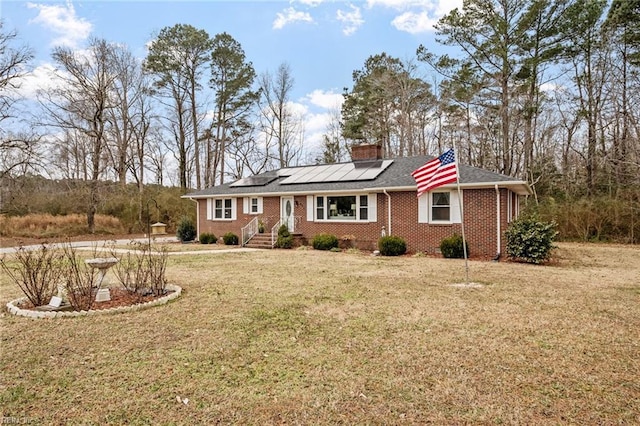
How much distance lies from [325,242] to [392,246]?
9.48 feet

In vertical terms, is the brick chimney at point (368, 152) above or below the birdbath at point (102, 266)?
above

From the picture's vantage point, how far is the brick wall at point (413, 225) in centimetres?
1240

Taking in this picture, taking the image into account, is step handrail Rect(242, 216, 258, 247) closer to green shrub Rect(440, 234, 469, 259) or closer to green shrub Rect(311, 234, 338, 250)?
green shrub Rect(311, 234, 338, 250)

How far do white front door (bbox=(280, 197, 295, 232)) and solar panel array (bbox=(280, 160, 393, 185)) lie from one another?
3.64ft

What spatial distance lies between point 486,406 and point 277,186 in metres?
15.5

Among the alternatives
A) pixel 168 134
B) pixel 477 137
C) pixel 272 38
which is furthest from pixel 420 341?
pixel 168 134

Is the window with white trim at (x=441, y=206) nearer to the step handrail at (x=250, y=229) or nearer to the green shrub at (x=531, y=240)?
the green shrub at (x=531, y=240)

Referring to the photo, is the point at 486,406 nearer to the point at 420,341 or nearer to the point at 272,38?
the point at 420,341

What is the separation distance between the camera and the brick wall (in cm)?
1240

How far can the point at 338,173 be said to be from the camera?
17.2 metres

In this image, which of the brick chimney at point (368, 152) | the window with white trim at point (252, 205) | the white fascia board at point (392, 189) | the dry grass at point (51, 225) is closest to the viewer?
the white fascia board at point (392, 189)

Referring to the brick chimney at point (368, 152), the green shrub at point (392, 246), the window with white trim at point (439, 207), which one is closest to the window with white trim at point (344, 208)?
the green shrub at point (392, 246)

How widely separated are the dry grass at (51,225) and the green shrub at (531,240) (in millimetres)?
21343

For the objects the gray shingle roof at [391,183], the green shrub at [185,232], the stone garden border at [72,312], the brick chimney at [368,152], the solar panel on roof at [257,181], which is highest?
the brick chimney at [368,152]
